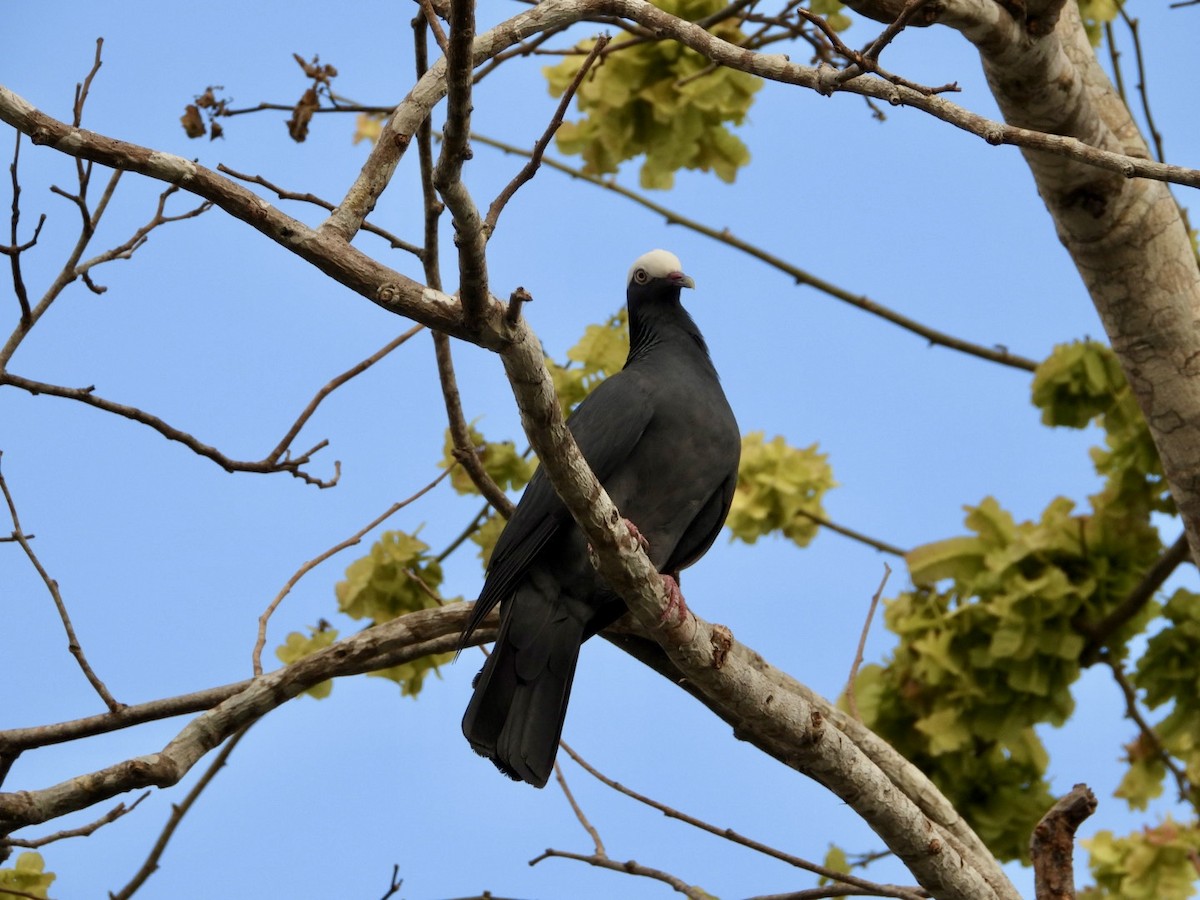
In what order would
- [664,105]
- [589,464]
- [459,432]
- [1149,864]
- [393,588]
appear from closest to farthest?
[589,464], [459,432], [393,588], [664,105], [1149,864]

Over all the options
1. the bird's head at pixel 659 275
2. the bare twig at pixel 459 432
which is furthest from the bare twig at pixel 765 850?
the bird's head at pixel 659 275

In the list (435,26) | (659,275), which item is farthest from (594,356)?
(435,26)

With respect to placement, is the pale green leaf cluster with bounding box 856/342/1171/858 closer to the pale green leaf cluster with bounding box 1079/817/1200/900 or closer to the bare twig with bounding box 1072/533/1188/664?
the bare twig with bounding box 1072/533/1188/664

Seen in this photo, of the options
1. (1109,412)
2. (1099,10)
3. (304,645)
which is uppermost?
(1099,10)

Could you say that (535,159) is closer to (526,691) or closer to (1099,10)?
(526,691)

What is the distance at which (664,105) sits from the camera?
5297 millimetres

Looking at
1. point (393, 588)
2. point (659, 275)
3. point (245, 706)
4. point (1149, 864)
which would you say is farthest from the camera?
point (1149, 864)

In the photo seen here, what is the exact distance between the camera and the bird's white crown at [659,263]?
4.41m

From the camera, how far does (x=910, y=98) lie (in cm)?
283

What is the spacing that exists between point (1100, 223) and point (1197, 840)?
9.50 feet

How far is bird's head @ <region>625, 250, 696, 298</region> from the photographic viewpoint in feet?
14.3

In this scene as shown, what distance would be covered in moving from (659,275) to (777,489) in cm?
154

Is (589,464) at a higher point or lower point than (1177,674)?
Answer: lower

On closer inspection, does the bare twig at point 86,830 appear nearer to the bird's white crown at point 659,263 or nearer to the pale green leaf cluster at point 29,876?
the pale green leaf cluster at point 29,876
